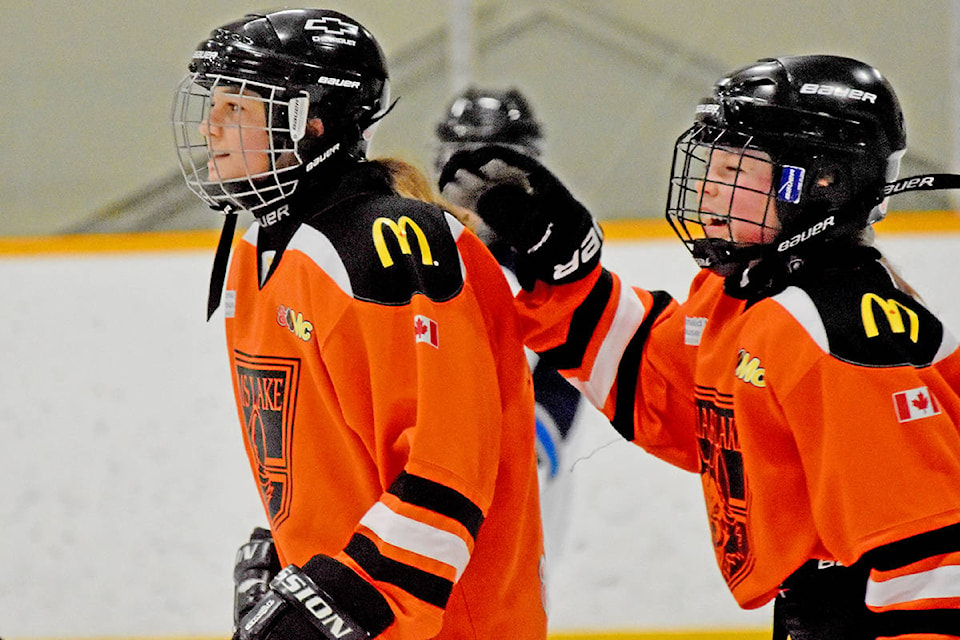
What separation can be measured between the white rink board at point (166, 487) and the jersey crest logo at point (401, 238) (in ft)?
5.46

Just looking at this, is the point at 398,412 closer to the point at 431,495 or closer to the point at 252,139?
the point at 431,495

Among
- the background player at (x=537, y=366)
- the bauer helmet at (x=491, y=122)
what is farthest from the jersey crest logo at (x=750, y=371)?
the bauer helmet at (x=491, y=122)

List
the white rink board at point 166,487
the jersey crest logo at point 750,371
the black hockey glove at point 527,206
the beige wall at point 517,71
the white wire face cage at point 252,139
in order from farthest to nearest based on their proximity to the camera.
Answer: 1. the beige wall at point 517,71
2. the white rink board at point 166,487
3. the black hockey glove at point 527,206
4. the white wire face cage at point 252,139
5. the jersey crest logo at point 750,371

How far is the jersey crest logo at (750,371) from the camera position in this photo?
1.42 metres

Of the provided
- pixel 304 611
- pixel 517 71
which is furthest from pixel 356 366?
pixel 517 71

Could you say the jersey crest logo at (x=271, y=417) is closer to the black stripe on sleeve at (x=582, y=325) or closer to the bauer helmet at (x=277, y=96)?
the bauer helmet at (x=277, y=96)

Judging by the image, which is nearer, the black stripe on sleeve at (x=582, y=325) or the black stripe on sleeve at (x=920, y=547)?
the black stripe on sleeve at (x=920, y=547)

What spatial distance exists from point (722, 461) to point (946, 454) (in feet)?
0.96

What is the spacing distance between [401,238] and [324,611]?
16.6 inches

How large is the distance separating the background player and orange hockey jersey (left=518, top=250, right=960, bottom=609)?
3.07 ft

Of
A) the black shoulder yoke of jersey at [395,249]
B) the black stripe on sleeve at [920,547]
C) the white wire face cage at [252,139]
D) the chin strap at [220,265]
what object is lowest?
the black stripe on sleeve at [920,547]

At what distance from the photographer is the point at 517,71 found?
6.71m

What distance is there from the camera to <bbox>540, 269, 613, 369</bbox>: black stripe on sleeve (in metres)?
1.74

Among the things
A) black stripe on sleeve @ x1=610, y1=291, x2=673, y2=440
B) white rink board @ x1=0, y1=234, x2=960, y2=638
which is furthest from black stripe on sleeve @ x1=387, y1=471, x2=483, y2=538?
white rink board @ x1=0, y1=234, x2=960, y2=638
